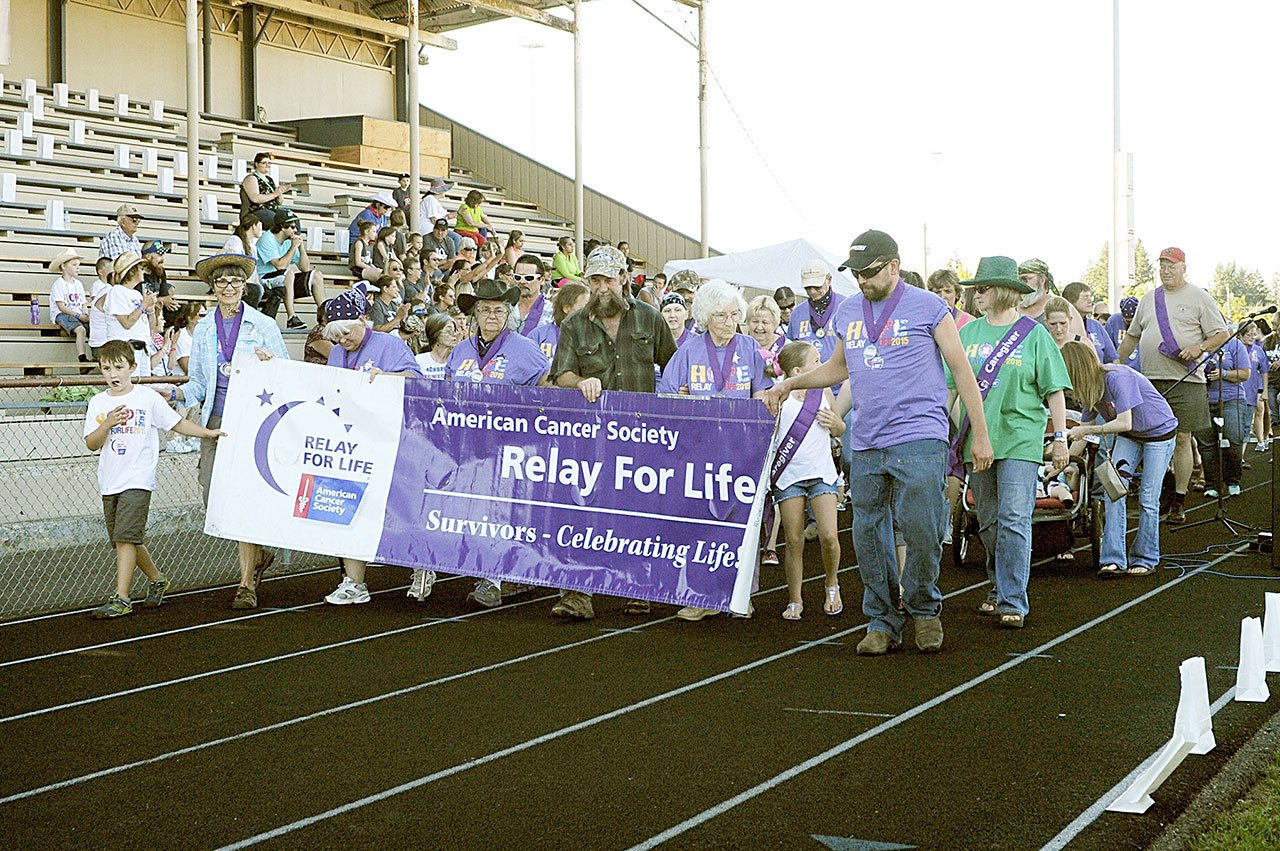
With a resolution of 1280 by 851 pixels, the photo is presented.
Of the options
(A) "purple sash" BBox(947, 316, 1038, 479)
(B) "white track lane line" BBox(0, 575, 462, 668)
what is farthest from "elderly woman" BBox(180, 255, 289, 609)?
(A) "purple sash" BBox(947, 316, 1038, 479)

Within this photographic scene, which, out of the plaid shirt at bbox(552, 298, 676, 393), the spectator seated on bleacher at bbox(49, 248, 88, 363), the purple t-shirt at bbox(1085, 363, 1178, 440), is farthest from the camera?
the spectator seated on bleacher at bbox(49, 248, 88, 363)

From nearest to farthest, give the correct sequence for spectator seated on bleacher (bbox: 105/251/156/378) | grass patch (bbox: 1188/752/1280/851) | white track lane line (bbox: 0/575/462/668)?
1. grass patch (bbox: 1188/752/1280/851)
2. white track lane line (bbox: 0/575/462/668)
3. spectator seated on bleacher (bbox: 105/251/156/378)

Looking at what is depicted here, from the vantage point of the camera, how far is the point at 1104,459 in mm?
10633

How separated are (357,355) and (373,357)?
12 cm

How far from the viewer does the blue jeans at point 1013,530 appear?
8.25 metres

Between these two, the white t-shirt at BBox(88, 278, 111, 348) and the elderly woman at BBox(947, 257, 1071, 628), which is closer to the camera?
the elderly woman at BBox(947, 257, 1071, 628)

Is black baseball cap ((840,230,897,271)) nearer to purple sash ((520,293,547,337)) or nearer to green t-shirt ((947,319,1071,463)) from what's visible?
green t-shirt ((947,319,1071,463))

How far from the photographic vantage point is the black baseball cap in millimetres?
7348

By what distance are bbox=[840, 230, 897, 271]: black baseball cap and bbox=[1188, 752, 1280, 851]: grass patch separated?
327 cm

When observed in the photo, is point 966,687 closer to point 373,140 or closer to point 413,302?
point 413,302

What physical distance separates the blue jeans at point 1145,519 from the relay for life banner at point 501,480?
3.22 m

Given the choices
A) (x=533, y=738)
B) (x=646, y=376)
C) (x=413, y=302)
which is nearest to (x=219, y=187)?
(x=413, y=302)

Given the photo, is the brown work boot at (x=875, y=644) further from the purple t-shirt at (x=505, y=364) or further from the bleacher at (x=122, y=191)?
the bleacher at (x=122, y=191)

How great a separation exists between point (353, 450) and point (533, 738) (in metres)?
4.25
